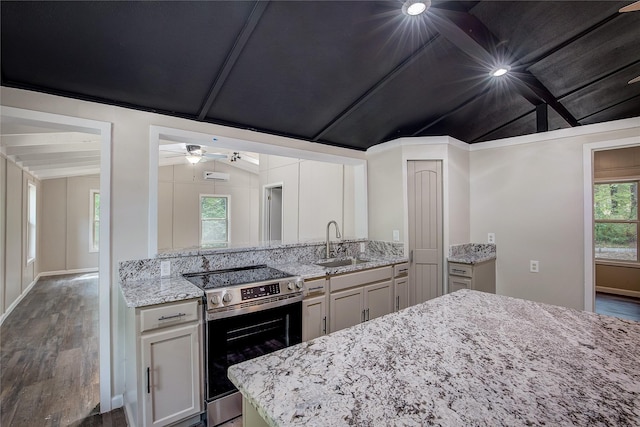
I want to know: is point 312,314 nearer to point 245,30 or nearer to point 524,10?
point 245,30

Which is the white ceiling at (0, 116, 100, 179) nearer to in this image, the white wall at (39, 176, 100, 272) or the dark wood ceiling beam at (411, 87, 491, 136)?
the white wall at (39, 176, 100, 272)

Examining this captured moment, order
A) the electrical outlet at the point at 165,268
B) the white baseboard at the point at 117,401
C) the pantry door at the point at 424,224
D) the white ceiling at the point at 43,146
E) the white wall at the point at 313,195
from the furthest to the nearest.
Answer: the white wall at the point at 313,195 → the pantry door at the point at 424,224 → the white ceiling at the point at 43,146 → the electrical outlet at the point at 165,268 → the white baseboard at the point at 117,401

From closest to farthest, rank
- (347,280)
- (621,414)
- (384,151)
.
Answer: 1. (621,414)
2. (347,280)
3. (384,151)

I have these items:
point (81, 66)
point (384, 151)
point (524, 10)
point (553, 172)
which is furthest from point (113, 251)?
point (553, 172)

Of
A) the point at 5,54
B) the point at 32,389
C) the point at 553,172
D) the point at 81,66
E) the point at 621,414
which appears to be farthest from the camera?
the point at 553,172

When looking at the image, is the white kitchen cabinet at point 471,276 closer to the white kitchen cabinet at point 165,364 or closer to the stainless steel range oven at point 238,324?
the stainless steel range oven at point 238,324

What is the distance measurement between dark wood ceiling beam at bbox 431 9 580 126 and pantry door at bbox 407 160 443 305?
1063mm

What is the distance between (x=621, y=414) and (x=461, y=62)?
2243 mm

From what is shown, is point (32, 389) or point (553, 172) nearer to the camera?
point (32, 389)

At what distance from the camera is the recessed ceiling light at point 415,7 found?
58.4 inches

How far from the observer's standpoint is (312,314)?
2.33 m

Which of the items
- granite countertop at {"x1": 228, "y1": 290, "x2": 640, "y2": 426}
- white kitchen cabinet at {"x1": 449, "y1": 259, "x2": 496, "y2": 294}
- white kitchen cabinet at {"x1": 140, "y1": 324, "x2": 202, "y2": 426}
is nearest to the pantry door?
white kitchen cabinet at {"x1": 449, "y1": 259, "x2": 496, "y2": 294}

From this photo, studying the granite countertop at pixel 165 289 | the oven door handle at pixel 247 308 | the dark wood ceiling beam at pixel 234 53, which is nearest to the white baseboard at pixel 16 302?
the granite countertop at pixel 165 289

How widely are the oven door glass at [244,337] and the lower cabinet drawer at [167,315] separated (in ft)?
0.45
